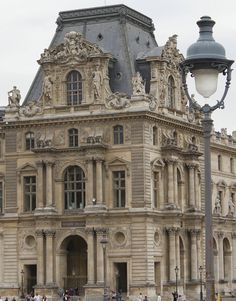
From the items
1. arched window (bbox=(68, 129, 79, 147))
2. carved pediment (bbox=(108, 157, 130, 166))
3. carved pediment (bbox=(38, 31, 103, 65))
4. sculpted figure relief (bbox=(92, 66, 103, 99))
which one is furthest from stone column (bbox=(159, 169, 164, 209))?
carved pediment (bbox=(38, 31, 103, 65))

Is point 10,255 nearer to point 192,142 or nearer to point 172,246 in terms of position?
point 172,246

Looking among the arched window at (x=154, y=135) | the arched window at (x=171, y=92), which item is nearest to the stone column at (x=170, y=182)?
the arched window at (x=154, y=135)

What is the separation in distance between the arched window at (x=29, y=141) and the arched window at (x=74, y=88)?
4763 millimetres

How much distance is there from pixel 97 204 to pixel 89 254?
4.02 metres

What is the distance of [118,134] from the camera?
80.8 metres

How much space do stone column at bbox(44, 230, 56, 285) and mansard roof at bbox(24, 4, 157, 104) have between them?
13005mm

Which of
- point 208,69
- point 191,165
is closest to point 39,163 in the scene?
point 191,165

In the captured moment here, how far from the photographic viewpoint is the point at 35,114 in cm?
8456

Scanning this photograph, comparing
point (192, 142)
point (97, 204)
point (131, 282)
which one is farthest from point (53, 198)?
point (192, 142)

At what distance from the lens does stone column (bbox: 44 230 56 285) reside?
80269 mm

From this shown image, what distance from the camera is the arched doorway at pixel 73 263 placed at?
8194 centimetres

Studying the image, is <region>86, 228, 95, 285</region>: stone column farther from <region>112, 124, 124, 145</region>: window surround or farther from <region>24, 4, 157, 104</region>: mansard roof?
<region>24, 4, 157, 104</region>: mansard roof

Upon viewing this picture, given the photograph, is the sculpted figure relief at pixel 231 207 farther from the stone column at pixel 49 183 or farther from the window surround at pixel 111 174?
the stone column at pixel 49 183

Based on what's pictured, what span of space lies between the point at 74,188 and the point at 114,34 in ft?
46.8
